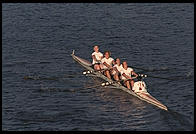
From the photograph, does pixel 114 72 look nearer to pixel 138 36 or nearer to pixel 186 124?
pixel 186 124

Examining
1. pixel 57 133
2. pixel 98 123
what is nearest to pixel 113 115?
pixel 98 123

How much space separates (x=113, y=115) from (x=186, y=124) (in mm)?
5744

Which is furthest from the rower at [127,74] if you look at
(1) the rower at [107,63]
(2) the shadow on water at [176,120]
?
(2) the shadow on water at [176,120]

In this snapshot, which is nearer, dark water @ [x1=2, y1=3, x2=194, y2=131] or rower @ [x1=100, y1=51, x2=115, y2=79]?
dark water @ [x1=2, y1=3, x2=194, y2=131]

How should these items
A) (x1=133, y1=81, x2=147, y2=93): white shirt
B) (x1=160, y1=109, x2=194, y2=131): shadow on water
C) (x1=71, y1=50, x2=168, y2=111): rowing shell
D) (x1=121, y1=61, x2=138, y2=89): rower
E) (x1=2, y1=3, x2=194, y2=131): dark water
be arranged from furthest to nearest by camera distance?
1. (x1=121, y1=61, x2=138, y2=89): rower
2. (x1=133, y1=81, x2=147, y2=93): white shirt
3. (x1=71, y1=50, x2=168, y2=111): rowing shell
4. (x1=2, y1=3, x2=194, y2=131): dark water
5. (x1=160, y1=109, x2=194, y2=131): shadow on water

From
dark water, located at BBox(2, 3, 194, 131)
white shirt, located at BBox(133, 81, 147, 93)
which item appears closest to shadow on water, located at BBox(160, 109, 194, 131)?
dark water, located at BBox(2, 3, 194, 131)

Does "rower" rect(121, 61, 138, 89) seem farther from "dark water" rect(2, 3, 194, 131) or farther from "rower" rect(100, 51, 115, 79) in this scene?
"rower" rect(100, 51, 115, 79)

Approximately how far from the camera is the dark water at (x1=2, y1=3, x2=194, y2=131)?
4726cm

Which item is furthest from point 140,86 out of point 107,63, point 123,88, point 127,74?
point 107,63

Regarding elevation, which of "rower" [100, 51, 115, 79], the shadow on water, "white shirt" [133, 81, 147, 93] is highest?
"rower" [100, 51, 115, 79]

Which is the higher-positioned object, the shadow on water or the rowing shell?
the rowing shell

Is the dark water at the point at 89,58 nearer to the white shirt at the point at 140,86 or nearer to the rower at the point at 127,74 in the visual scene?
the white shirt at the point at 140,86

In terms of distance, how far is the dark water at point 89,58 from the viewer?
155 feet

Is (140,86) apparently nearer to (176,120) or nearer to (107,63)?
(176,120)
